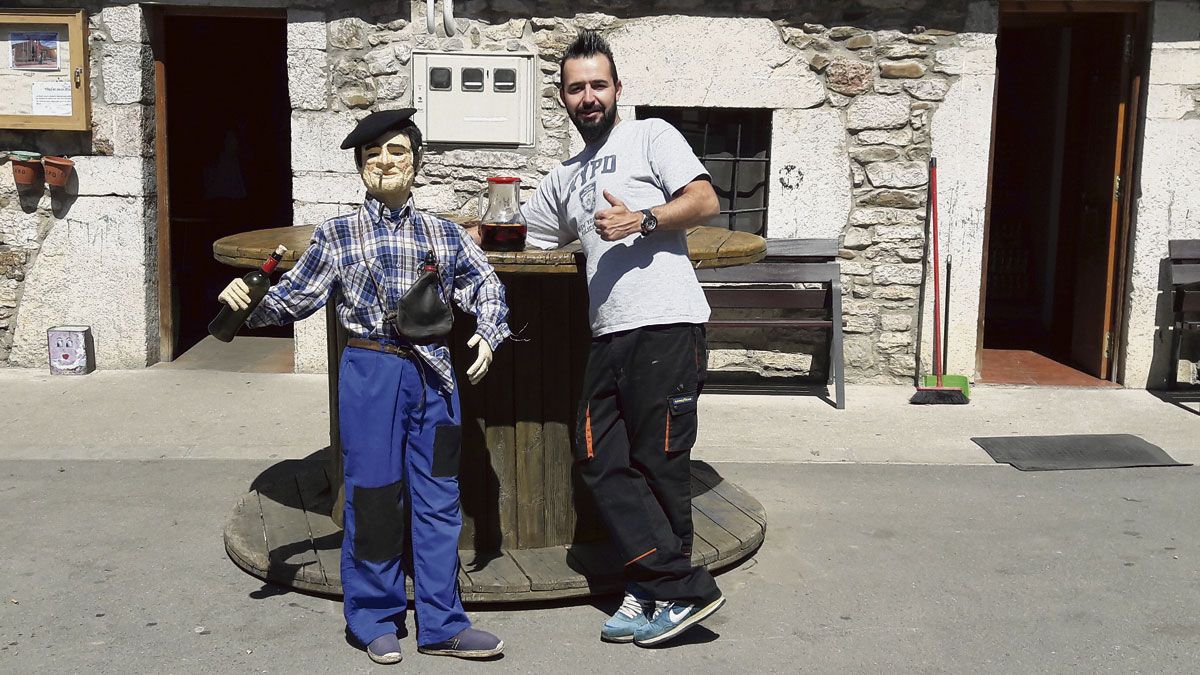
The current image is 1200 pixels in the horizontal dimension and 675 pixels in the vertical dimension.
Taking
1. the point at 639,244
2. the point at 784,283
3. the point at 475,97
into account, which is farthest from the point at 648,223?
the point at 475,97

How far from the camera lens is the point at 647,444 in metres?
3.89

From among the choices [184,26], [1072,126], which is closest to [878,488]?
[1072,126]

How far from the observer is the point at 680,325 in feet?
12.6

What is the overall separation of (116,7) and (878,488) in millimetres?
5276

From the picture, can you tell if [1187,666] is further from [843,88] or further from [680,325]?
[843,88]

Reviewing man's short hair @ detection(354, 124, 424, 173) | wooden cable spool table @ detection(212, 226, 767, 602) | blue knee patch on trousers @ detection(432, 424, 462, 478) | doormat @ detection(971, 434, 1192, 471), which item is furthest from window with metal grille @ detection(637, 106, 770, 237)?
blue knee patch on trousers @ detection(432, 424, 462, 478)

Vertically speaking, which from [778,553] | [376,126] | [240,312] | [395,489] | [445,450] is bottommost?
[778,553]

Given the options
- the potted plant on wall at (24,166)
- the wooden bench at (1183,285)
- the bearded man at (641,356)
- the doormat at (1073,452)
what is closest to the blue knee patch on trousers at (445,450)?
the bearded man at (641,356)

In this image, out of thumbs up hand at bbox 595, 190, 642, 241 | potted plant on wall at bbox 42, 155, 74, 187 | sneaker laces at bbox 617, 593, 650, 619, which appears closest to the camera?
thumbs up hand at bbox 595, 190, 642, 241

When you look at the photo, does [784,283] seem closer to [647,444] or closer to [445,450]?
[647,444]

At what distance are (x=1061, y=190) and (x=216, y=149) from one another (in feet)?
20.8

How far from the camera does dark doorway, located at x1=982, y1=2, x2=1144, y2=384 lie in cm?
780

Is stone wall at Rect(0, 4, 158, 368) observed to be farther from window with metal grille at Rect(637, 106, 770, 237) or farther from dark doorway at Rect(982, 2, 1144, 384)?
dark doorway at Rect(982, 2, 1144, 384)

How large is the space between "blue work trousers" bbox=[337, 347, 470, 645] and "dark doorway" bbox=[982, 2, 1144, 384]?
5.02 m
